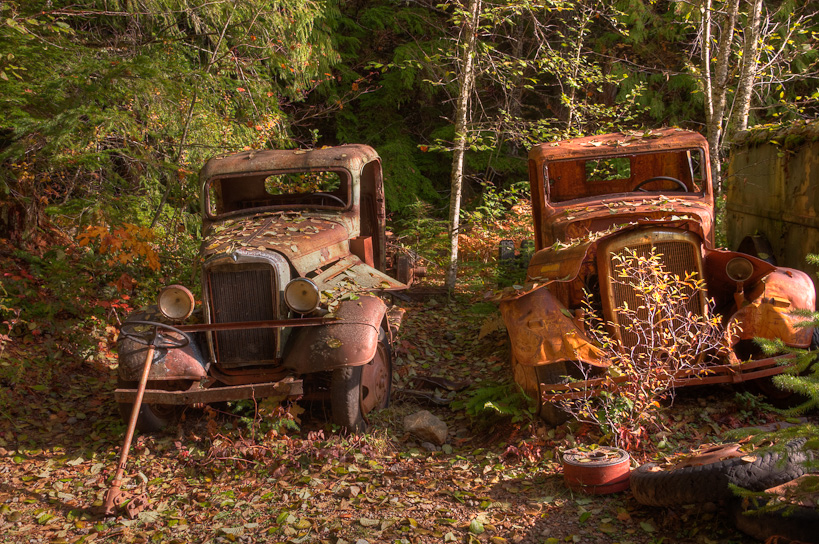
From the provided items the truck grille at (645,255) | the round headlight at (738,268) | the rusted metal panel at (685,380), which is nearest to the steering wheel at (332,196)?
the truck grille at (645,255)

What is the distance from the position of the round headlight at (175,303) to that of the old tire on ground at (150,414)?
57 centimetres

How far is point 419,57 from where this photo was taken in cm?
1234

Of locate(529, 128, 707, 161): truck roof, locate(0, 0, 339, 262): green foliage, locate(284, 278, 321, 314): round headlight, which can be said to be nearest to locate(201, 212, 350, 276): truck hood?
locate(284, 278, 321, 314): round headlight

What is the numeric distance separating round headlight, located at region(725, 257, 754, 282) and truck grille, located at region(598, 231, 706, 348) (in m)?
0.31

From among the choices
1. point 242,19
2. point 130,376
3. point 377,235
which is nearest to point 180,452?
point 130,376

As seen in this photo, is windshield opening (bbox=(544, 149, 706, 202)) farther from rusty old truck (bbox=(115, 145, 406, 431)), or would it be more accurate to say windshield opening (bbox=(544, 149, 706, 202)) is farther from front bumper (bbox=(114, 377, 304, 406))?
front bumper (bbox=(114, 377, 304, 406))

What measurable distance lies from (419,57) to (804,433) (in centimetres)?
1091

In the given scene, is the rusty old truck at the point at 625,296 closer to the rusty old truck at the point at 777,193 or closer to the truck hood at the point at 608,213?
the truck hood at the point at 608,213

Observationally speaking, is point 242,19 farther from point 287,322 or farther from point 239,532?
point 239,532

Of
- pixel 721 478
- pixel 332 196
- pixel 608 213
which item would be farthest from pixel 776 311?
pixel 332 196

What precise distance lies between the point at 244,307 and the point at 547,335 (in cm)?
234

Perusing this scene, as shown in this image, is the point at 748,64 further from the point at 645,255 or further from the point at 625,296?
the point at 625,296

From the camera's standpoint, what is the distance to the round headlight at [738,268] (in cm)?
491

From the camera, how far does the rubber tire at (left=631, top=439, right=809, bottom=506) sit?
320cm
